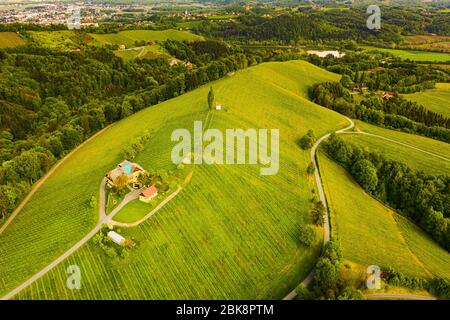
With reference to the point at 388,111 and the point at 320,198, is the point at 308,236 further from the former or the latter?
the point at 388,111

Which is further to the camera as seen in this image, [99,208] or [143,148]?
[143,148]

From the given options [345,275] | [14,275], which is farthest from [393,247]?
[14,275]

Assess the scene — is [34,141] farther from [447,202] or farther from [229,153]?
[447,202]

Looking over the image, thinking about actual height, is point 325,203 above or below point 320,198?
below

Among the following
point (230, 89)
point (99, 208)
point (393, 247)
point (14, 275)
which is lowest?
point (393, 247)

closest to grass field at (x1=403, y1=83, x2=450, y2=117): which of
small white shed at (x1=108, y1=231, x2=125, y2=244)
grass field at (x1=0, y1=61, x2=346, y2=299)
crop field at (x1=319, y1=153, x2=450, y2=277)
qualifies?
crop field at (x1=319, y1=153, x2=450, y2=277)

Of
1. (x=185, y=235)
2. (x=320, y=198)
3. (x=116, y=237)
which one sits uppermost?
(x=116, y=237)

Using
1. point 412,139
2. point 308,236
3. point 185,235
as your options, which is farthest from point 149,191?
point 412,139
